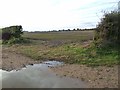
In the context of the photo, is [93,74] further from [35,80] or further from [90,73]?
[35,80]

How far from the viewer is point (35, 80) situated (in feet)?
44.5

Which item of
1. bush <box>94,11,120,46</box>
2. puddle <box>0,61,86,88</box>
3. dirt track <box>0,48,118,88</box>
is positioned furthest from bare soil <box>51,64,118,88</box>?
bush <box>94,11,120,46</box>

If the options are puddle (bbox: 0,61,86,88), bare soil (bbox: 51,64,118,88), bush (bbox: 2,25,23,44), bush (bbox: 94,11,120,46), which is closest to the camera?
puddle (bbox: 0,61,86,88)

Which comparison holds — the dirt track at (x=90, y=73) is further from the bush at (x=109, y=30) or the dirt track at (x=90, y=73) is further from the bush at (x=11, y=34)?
the bush at (x=11, y=34)

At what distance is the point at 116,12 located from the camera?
2192 cm

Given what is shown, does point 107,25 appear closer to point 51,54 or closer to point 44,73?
point 51,54

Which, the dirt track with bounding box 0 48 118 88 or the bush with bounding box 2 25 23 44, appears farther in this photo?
the bush with bounding box 2 25 23 44

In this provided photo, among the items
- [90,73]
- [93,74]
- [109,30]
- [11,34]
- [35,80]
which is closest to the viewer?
[35,80]

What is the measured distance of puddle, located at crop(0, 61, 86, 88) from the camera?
12.4 meters

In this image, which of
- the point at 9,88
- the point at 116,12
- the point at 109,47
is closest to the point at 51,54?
the point at 109,47

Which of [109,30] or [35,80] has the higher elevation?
[109,30]

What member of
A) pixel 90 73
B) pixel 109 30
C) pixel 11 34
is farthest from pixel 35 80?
pixel 11 34

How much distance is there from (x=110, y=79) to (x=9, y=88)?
5.13 metres

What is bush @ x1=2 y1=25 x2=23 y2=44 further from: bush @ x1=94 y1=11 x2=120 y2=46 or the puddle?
the puddle
